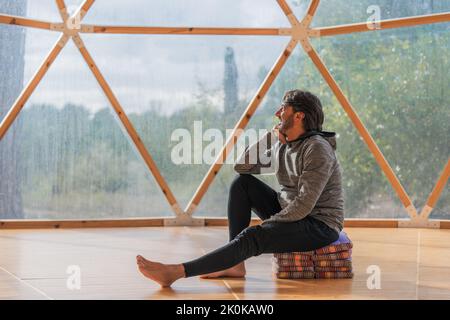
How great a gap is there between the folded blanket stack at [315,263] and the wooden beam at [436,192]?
3.08 m

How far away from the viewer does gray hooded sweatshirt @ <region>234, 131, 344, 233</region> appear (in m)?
3.66

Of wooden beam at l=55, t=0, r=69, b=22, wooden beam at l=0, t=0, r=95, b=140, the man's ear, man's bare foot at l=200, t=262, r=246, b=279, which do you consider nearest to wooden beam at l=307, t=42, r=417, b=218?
wooden beam at l=0, t=0, r=95, b=140

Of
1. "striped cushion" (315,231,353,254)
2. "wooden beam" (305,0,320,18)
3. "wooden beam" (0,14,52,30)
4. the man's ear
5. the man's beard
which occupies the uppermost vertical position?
"wooden beam" (305,0,320,18)

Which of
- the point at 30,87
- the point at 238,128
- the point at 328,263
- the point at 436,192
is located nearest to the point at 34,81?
the point at 30,87

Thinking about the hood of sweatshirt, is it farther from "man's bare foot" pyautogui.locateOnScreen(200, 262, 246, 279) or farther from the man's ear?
"man's bare foot" pyautogui.locateOnScreen(200, 262, 246, 279)

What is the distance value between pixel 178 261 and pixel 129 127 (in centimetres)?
252

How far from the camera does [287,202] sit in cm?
392

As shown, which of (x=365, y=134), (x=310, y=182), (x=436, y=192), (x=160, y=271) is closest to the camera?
(x=160, y=271)

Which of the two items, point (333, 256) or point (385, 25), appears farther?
point (385, 25)

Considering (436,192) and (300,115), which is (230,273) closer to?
(300,115)

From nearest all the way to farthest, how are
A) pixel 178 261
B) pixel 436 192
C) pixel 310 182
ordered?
pixel 310 182, pixel 178 261, pixel 436 192

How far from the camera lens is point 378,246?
5.35 m

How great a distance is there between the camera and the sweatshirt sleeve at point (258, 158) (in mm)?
3898
